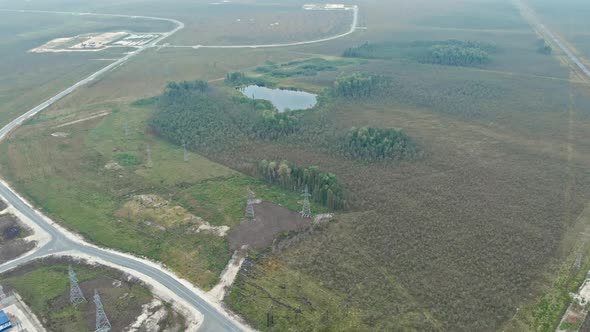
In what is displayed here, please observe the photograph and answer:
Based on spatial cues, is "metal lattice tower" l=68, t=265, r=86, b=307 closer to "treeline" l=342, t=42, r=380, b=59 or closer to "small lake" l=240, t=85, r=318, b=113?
"small lake" l=240, t=85, r=318, b=113

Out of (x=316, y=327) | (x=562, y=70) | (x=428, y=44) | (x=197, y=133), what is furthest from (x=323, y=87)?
(x=316, y=327)

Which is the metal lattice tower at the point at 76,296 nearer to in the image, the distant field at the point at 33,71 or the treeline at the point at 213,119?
the treeline at the point at 213,119

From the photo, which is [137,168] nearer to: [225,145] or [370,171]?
[225,145]

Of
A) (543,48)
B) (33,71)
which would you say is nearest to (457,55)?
(543,48)

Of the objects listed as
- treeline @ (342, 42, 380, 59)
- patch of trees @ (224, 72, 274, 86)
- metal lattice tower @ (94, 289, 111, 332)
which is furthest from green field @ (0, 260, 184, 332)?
treeline @ (342, 42, 380, 59)

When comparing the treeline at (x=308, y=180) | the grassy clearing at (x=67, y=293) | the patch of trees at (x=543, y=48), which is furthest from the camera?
the patch of trees at (x=543, y=48)

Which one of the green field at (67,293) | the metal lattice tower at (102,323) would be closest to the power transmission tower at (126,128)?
the green field at (67,293)
